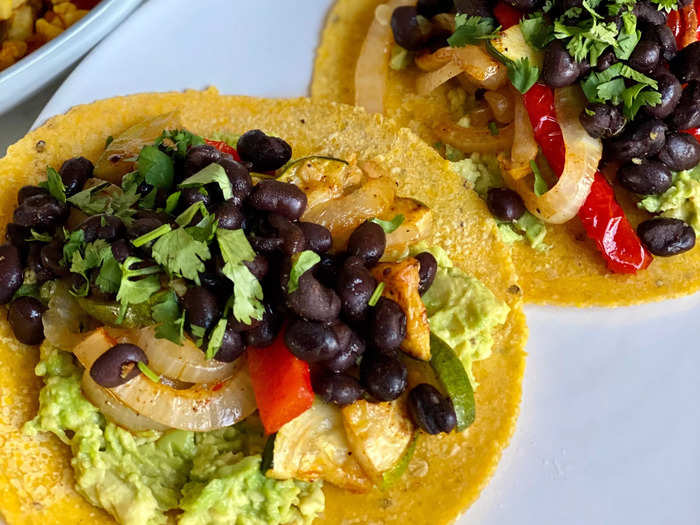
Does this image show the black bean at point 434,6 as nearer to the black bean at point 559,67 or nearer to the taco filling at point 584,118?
the taco filling at point 584,118

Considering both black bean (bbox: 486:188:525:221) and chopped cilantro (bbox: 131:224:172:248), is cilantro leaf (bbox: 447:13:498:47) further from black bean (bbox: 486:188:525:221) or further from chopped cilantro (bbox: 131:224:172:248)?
chopped cilantro (bbox: 131:224:172:248)

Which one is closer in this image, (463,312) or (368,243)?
(368,243)

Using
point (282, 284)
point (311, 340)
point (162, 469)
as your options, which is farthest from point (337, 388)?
point (162, 469)

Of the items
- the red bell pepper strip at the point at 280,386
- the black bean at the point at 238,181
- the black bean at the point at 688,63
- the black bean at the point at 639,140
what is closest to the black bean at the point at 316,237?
the black bean at the point at 238,181

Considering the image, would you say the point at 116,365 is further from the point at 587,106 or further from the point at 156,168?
the point at 587,106

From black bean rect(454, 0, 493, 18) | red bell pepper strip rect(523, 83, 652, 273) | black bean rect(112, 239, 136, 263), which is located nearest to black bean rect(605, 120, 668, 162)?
red bell pepper strip rect(523, 83, 652, 273)
